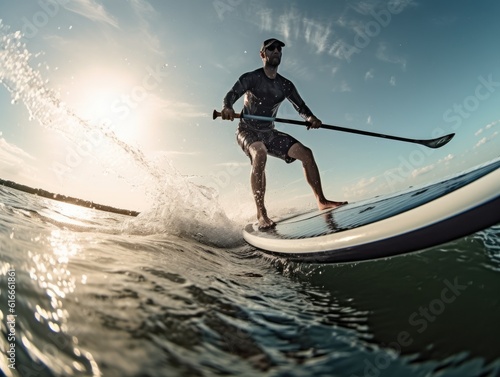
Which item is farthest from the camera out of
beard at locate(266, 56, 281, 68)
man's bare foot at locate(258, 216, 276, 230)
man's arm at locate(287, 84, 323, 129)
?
man's arm at locate(287, 84, 323, 129)

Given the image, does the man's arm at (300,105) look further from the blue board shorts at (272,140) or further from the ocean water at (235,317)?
the ocean water at (235,317)

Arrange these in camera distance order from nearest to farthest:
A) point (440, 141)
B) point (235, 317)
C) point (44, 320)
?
point (44, 320) → point (235, 317) → point (440, 141)

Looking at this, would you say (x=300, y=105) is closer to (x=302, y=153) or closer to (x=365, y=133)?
(x=302, y=153)

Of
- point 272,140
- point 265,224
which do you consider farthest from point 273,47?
point 265,224

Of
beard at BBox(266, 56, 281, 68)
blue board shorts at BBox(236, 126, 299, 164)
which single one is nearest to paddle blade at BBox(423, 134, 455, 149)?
blue board shorts at BBox(236, 126, 299, 164)

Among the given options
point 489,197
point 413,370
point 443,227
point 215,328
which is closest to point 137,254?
point 215,328

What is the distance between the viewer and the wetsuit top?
473cm

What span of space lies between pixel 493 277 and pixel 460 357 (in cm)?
116

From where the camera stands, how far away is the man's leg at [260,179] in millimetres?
4535

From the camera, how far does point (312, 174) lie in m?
4.58

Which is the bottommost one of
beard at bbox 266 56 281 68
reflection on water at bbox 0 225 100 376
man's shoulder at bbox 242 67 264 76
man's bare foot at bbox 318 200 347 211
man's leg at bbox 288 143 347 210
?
reflection on water at bbox 0 225 100 376

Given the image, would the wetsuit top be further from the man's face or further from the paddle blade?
the paddle blade

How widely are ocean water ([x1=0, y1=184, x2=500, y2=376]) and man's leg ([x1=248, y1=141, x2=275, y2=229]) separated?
213cm

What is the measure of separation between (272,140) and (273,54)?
1.41 meters
